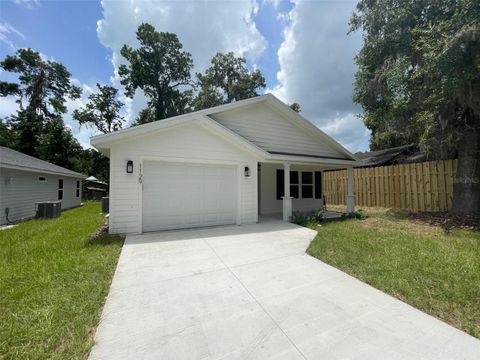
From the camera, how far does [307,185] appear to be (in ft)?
41.1

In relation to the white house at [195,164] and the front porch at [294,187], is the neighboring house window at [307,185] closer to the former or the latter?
the front porch at [294,187]

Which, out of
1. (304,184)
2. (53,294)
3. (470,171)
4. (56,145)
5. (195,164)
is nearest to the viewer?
(53,294)

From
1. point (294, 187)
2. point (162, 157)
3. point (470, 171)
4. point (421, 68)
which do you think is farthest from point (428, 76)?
point (162, 157)

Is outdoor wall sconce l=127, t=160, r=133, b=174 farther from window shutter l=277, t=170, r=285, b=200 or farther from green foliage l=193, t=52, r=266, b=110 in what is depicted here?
green foliage l=193, t=52, r=266, b=110

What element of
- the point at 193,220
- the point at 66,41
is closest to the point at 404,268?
the point at 193,220

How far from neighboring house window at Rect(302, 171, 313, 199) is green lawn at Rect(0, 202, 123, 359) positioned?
940cm

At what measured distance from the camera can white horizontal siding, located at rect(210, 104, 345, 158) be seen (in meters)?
9.86

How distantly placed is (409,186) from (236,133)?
907cm

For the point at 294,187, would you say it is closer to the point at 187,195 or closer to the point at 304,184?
the point at 304,184

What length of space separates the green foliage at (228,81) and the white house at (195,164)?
1612 cm

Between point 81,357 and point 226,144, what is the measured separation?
22.7ft

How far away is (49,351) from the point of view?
2.19 metres

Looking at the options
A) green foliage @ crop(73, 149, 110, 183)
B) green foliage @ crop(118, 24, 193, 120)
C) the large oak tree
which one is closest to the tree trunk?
the large oak tree

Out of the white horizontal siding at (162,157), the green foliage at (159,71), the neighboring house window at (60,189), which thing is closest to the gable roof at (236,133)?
the white horizontal siding at (162,157)
